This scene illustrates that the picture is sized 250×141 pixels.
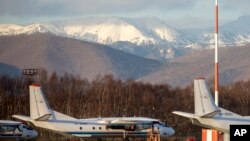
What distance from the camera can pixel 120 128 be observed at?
88312 millimetres

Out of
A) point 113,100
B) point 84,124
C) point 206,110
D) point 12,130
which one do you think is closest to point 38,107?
point 84,124

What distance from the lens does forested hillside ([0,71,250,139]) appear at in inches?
4922

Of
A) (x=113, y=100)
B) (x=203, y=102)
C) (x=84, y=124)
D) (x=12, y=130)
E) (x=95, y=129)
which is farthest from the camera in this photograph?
(x=113, y=100)

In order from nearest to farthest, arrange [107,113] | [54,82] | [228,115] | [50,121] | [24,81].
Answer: [228,115] → [50,121] → [107,113] → [24,81] → [54,82]

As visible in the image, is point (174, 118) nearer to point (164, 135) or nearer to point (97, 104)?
point (97, 104)

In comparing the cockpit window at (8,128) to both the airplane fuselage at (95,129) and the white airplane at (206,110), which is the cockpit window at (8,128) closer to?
the airplane fuselage at (95,129)

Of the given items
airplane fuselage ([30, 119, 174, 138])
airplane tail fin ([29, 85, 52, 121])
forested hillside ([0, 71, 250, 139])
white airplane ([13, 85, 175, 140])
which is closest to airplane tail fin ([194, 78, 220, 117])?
white airplane ([13, 85, 175, 140])

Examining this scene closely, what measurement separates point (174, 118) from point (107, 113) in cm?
1078

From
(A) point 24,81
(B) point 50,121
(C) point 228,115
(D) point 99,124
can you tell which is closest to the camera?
(C) point 228,115

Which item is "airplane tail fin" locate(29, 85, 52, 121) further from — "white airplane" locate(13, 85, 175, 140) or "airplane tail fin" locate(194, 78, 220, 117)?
"airplane tail fin" locate(194, 78, 220, 117)

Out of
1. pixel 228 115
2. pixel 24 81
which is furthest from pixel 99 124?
pixel 24 81

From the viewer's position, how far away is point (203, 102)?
70312mm

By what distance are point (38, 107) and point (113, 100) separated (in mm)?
59144

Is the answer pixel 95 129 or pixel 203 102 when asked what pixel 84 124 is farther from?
pixel 203 102
